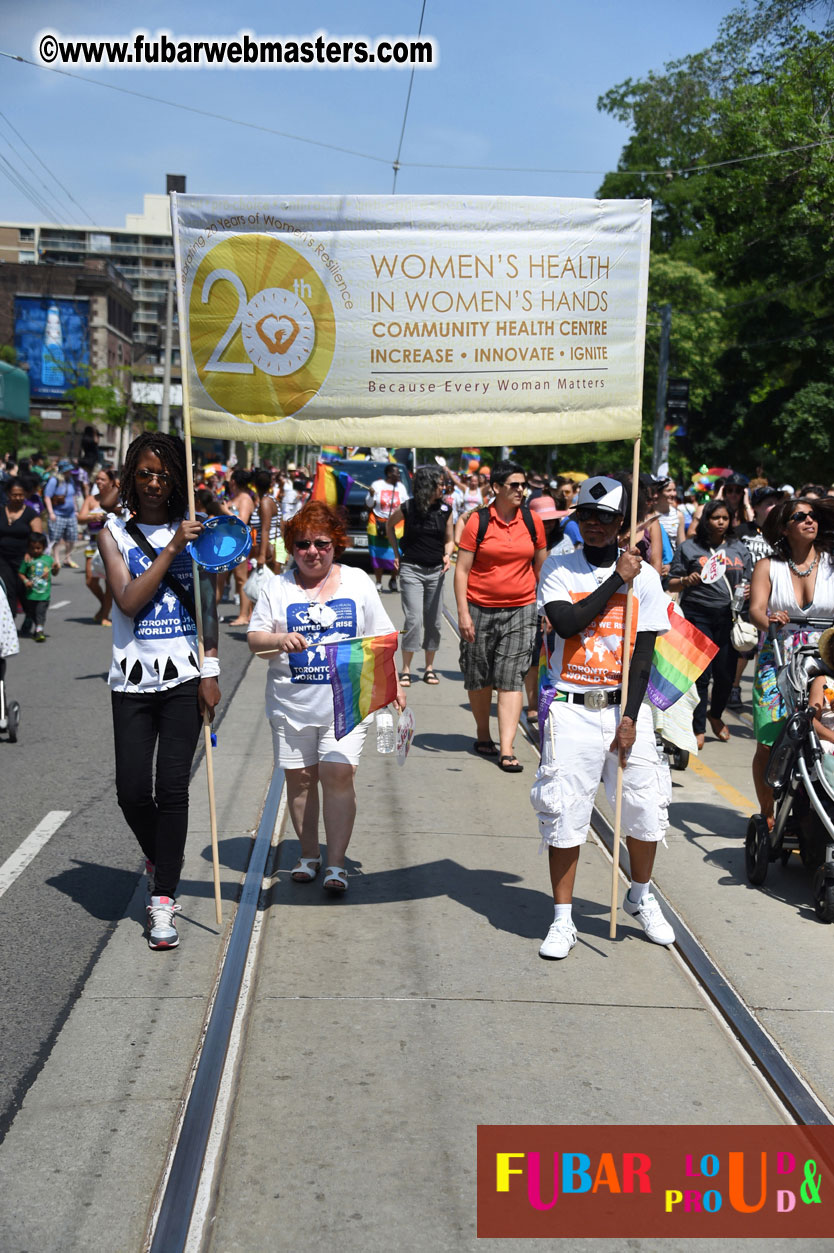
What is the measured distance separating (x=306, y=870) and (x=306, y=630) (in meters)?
1.21

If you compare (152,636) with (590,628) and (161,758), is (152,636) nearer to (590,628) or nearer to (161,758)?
(161,758)

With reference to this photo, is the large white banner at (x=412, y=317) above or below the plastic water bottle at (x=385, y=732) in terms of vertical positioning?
above

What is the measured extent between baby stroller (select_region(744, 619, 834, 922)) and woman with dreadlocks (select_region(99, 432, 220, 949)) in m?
2.65

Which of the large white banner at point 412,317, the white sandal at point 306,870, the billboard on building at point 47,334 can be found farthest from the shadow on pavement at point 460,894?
the billboard on building at point 47,334

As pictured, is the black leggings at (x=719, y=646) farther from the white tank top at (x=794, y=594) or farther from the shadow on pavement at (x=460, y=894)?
the shadow on pavement at (x=460, y=894)

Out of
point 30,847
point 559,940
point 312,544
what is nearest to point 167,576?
point 312,544

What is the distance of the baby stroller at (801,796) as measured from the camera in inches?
234

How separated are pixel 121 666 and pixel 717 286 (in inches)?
2006

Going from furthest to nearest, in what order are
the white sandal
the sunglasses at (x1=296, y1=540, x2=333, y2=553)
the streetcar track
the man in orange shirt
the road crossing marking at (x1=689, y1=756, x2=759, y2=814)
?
the man in orange shirt → the road crossing marking at (x1=689, y1=756, x2=759, y2=814) → the white sandal → the sunglasses at (x1=296, y1=540, x2=333, y2=553) → the streetcar track

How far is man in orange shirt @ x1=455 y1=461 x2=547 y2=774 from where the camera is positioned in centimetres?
888

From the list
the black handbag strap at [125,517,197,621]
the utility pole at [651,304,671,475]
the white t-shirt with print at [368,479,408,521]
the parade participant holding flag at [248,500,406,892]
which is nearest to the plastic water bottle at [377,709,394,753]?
the parade participant holding flag at [248,500,406,892]

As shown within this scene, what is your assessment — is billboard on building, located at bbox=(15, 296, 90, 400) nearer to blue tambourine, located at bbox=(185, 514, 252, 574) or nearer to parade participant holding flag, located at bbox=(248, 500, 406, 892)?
parade participant holding flag, located at bbox=(248, 500, 406, 892)

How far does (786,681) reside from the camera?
6.61m

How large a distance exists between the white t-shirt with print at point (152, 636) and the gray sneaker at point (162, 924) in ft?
2.77
